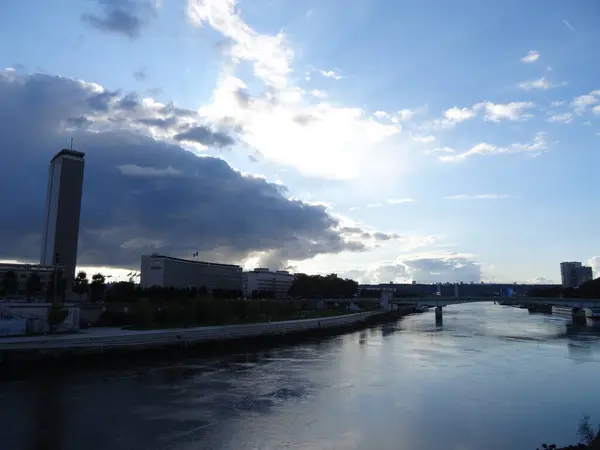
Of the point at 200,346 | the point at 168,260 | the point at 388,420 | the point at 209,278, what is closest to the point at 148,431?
the point at 388,420

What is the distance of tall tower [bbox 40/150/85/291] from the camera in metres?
81.6

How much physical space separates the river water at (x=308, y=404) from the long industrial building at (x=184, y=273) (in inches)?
3700

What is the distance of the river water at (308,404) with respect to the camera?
1479cm

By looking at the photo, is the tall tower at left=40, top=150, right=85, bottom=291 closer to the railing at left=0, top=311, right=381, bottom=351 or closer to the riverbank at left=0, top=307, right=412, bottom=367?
the railing at left=0, top=311, right=381, bottom=351

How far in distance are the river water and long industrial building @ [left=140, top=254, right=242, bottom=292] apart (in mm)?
93976

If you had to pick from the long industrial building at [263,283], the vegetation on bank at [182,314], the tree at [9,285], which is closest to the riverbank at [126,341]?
the vegetation on bank at [182,314]

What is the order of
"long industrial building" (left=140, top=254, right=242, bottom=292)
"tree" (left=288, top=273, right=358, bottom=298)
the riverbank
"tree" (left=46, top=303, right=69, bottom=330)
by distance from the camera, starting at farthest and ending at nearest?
"long industrial building" (left=140, top=254, right=242, bottom=292), "tree" (left=288, top=273, right=358, bottom=298), "tree" (left=46, top=303, right=69, bottom=330), the riverbank

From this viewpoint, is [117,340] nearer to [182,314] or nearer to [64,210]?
[182,314]

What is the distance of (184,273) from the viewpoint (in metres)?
134

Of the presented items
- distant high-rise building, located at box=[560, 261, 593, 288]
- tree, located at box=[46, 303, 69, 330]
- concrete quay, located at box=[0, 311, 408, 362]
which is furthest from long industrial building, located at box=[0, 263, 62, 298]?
distant high-rise building, located at box=[560, 261, 593, 288]

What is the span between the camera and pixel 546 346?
39.0 metres

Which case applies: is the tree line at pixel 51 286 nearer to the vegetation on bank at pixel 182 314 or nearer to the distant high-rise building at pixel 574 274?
the vegetation on bank at pixel 182 314

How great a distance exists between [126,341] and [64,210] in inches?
2229

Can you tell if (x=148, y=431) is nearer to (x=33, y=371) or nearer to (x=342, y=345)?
(x=33, y=371)
